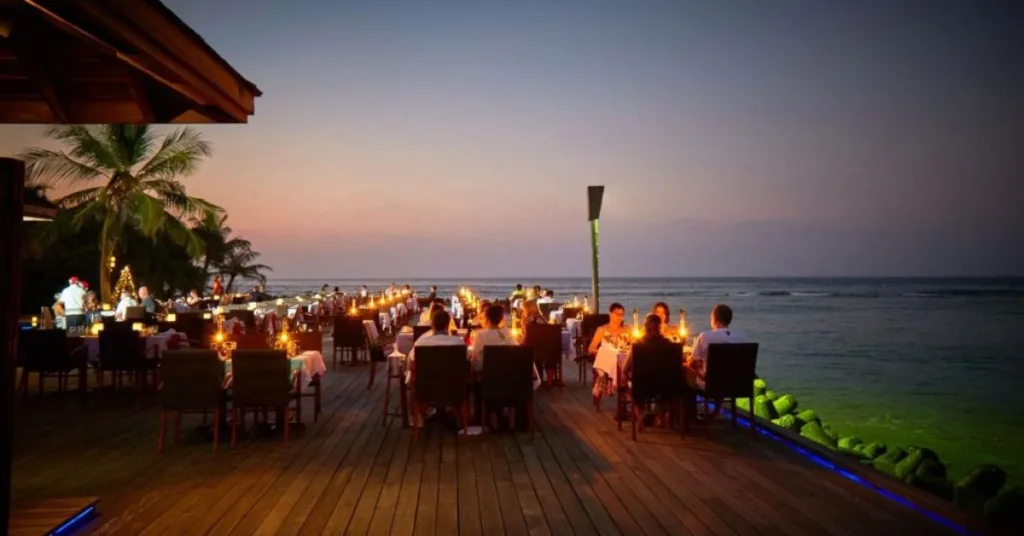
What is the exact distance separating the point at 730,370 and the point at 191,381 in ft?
16.0

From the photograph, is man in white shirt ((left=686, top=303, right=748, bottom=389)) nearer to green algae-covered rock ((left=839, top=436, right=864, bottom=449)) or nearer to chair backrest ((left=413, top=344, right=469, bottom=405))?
chair backrest ((left=413, top=344, right=469, bottom=405))

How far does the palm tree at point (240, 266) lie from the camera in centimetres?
3925

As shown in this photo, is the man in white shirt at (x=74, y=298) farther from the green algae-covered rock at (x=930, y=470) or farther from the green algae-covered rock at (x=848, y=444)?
the green algae-covered rock at (x=930, y=470)

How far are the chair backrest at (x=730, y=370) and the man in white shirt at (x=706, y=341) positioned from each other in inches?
6.5

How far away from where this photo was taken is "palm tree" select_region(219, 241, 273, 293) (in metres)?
39.2

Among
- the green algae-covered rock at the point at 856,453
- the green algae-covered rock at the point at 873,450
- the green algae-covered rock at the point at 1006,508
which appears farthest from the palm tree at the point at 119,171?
the green algae-covered rock at the point at 1006,508

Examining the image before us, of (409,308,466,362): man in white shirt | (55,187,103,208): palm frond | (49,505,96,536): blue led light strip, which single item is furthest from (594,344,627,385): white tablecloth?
(55,187,103,208): palm frond

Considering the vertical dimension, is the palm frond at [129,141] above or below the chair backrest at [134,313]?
above

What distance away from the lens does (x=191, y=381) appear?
6.50m

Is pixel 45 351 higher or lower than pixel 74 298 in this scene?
lower

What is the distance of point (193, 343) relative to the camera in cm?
1122

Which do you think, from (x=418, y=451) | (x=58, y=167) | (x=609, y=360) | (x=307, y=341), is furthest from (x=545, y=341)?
(x=58, y=167)

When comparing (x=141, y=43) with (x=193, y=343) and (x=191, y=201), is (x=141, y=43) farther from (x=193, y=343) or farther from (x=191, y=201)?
(x=191, y=201)

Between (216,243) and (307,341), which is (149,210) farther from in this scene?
(216,243)
